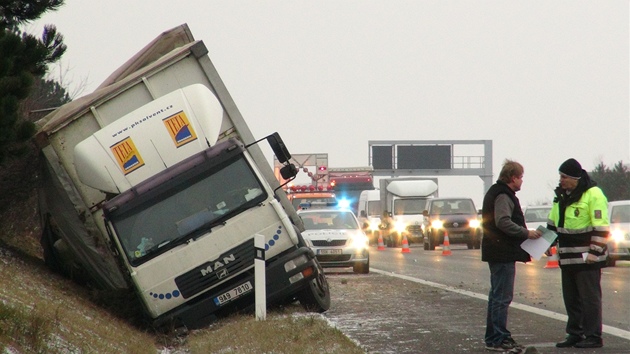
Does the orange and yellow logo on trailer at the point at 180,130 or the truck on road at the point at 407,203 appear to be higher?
the orange and yellow logo on trailer at the point at 180,130

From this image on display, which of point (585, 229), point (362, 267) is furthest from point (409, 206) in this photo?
point (585, 229)

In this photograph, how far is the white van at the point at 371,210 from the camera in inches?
2127

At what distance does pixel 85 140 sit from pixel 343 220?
12616mm

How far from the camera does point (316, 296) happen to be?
1485 centimetres

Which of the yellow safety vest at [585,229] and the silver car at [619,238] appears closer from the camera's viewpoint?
the yellow safety vest at [585,229]

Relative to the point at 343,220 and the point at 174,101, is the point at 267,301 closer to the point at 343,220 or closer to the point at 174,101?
the point at 174,101

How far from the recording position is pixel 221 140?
49.6ft

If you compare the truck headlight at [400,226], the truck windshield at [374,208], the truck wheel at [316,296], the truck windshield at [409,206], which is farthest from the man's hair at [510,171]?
the truck windshield at [374,208]

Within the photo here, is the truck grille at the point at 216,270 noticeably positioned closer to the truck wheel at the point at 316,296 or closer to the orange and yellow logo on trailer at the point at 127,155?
the truck wheel at the point at 316,296

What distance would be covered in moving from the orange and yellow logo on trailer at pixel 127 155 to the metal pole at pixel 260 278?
1.87 m

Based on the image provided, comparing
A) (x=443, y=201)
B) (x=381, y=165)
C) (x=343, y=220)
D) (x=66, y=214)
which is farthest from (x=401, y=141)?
(x=66, y=214)

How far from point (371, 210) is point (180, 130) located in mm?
41820

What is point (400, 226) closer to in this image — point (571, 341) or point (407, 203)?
point (407, 203)

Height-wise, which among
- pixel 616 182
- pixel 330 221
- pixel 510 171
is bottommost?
pixel 616 182
